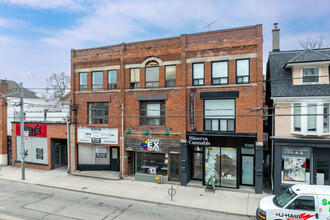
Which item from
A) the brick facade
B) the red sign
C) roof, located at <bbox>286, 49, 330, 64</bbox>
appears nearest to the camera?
roof, located at <bbox>286, 49, 330, 64</bbox>

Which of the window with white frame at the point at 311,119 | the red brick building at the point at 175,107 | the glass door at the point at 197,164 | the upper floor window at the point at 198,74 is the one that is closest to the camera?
the window with white frame at the point at 311,119

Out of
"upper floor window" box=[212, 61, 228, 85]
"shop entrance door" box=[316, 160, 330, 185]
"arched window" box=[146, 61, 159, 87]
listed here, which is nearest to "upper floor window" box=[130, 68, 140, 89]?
"arched window" box=[146, 61, 159, 87]

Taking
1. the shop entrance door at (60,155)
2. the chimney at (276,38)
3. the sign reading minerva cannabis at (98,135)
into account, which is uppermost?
the chimney at (276,38)

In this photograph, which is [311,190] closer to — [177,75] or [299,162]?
[299,162]

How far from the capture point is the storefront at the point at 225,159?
1530 cm

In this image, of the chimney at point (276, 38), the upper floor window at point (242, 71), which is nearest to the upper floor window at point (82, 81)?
the upper floor window at point (242, 71)

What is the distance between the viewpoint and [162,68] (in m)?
17.3

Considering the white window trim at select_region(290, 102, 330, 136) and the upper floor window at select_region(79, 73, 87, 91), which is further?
the upper floor window at select_region(79, 73, 87, 91)

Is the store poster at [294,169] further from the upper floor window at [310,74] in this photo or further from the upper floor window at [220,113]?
the upper floor window at [310,74]

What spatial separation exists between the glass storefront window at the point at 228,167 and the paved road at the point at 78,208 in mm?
4495

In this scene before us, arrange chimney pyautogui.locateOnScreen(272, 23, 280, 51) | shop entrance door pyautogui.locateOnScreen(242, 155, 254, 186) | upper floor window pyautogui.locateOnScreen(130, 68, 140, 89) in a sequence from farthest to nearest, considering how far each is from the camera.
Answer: upper floor window pyautogui.locateOnScreen(130, 68, 140, 89) → chimney pyautogui.locateOnScreen(272, 23, 280, 51) → shop entrance door pyautogui.locateOnScreen(242, 155, 254, 186)

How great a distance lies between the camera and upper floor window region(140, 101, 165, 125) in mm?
17484

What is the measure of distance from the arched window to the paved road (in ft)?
29.4

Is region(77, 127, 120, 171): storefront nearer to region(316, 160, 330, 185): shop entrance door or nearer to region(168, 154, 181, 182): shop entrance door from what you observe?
region(168, 154, 181, 182): shop entrance door
